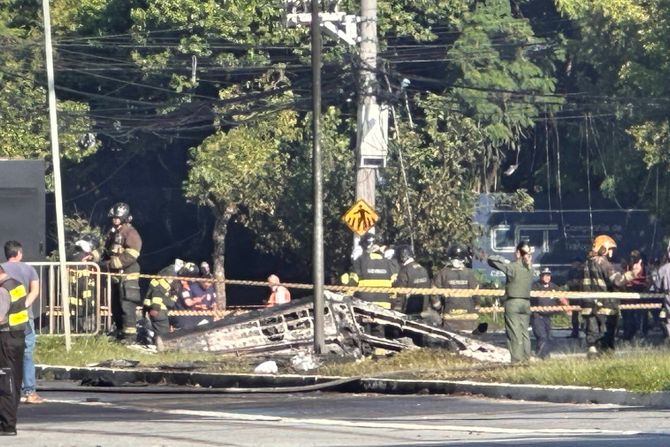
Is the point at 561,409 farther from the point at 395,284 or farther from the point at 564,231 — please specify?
the point at 564,231

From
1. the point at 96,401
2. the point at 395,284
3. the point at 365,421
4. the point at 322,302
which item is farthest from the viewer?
the point at 395,284

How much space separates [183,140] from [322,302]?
24.0m

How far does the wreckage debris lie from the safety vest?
7.38 m

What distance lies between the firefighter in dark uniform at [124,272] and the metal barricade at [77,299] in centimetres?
17

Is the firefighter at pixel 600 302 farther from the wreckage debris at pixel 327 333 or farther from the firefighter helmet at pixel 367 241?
the firefighter helmet at pixel 367 241

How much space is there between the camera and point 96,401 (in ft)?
55.2

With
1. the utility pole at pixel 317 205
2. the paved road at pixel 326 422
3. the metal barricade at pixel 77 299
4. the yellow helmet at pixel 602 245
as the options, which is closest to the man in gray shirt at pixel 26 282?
the paved road at pixel 326 422

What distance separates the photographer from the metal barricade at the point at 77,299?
22828 millimetres

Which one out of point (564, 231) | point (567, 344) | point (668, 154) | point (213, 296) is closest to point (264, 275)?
point (564, 231)

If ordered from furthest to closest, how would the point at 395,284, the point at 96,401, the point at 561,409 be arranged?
1. the point at 395,284
2. the point at 96,401
3. the point at 561,409

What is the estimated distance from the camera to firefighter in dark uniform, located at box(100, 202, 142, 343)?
74.5ft

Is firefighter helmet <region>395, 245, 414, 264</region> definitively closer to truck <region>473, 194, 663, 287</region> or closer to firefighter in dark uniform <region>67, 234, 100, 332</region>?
firefighter in dark uniform <region>67, 234, 100, 332</region>

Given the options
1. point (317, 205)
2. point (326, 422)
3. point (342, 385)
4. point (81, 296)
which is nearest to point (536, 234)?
point (81, 296)

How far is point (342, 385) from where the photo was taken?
696 inches
